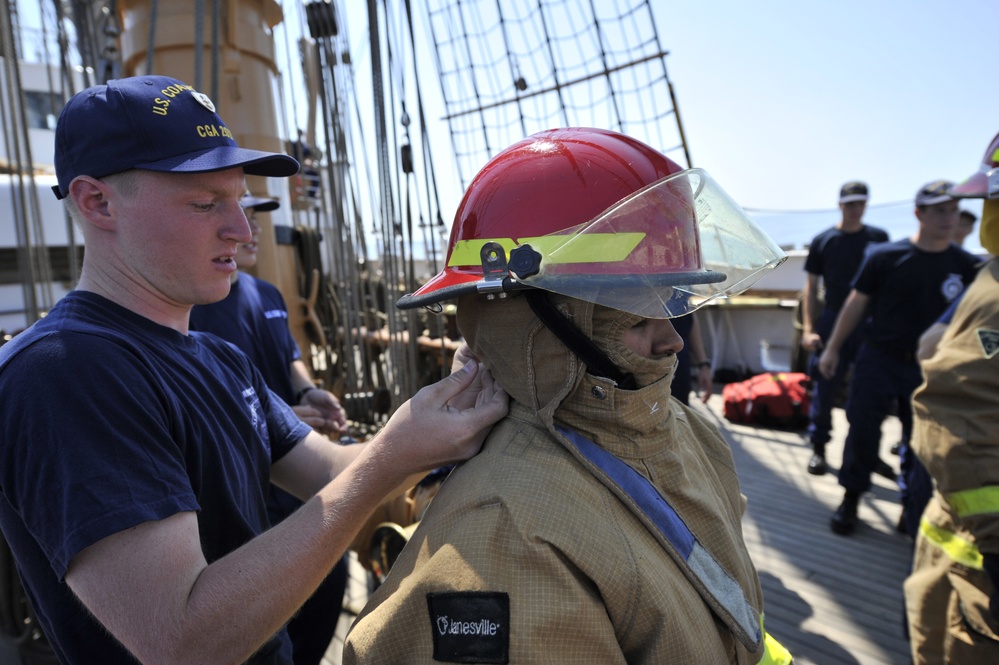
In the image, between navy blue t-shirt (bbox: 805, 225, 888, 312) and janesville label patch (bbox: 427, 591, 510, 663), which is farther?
navy blue t-shirt (bbox: 805, 225, 888, 312)

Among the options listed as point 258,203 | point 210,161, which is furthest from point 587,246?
point 258,203

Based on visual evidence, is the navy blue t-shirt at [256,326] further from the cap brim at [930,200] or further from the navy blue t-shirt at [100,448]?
the cap brim at [930,200]

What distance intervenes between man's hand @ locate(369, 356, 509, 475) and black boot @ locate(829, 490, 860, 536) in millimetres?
3491

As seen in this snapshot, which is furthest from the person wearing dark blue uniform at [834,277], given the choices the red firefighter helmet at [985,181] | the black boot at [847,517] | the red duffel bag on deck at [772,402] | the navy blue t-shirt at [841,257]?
the red firefighter helmet at [985,181]

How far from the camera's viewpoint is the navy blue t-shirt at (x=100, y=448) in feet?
2.97

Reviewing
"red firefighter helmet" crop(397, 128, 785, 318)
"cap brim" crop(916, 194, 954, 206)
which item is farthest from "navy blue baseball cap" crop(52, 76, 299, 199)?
"cap brim" crop(916, 194, 954, 206)

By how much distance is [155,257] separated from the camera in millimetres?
1204

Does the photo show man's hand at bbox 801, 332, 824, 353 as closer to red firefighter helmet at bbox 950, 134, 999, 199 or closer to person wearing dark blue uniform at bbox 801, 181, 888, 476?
person wearing dark blue uniform at bbox 801, 181, 888, 476

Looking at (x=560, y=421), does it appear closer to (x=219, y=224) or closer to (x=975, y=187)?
(x=219, y=224)

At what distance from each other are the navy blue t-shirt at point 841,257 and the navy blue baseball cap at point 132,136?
4698 mm

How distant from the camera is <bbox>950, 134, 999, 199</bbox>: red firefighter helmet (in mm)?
1888

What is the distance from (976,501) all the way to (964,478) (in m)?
0.06

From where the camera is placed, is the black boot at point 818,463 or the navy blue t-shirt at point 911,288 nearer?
the navy blue t-shirt at point 911,288

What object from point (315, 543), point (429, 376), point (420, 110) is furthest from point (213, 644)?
point (429, 376)
